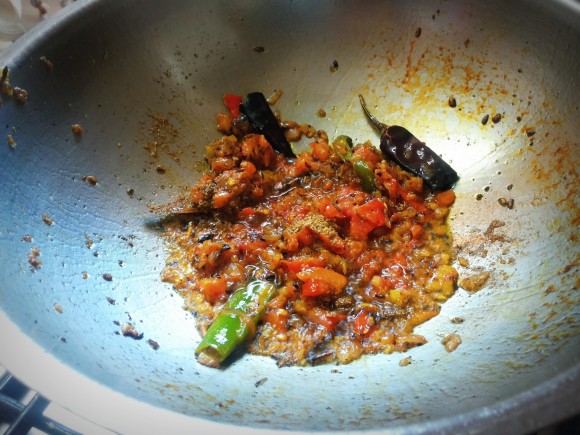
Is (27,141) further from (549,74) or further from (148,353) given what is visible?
(549,74)

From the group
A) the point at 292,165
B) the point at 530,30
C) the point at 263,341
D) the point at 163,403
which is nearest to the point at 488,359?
the point at 263,341

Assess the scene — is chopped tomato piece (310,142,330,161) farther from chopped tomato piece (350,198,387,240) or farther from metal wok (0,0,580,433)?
chopped tomato piece (350,198,387,240)

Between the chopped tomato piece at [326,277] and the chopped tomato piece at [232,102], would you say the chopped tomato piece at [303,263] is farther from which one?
the chopped tomato piece at [232,102]

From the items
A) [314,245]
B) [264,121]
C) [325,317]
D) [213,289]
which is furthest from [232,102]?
[325,317]

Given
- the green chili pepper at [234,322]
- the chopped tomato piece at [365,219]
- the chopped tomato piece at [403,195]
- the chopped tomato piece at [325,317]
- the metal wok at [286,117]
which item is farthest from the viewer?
the chopped tomato piece at [403,195]

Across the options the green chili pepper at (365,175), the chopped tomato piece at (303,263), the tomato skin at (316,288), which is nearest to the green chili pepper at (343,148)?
the green chili pepper at (365,175)

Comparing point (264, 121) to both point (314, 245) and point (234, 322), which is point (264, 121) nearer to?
point (314, 245)

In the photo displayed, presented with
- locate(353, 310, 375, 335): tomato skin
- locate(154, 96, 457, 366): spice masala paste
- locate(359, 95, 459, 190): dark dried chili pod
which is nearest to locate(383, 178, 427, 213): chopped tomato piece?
locate(154, 96, 457, 366): spice masala paste
